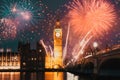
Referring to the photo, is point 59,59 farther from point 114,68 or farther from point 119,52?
point 119,52

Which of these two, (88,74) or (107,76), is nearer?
(107,76)

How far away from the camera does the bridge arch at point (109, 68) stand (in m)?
63.9

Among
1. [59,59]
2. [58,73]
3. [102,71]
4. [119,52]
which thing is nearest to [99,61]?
[102,71]

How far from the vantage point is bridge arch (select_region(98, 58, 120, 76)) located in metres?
63.9

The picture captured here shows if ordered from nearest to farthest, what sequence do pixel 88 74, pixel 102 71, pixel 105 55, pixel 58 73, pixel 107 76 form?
pixel 105 55 < pixel 107 76 < pixel 102 71 < pixel 88 74 < pixel 58 73

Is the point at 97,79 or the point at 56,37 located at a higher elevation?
the point at 56,37

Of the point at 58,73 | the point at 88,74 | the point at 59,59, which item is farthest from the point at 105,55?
the point at 59,59

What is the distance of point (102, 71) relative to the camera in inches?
2768

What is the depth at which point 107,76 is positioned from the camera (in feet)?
216

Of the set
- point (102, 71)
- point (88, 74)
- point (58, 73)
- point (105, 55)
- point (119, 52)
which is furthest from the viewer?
point (58, 73)

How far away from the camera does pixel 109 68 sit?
66812 millimetres

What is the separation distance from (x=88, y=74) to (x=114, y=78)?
25.1m

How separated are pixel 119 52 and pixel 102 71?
63.9 feet

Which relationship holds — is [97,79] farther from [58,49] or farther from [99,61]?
[58,49]
